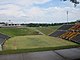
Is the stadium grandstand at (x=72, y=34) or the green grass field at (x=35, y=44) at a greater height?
the green grass field at (x=35, y=44)

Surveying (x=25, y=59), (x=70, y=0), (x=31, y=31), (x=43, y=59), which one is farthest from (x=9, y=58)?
(x=31, y=31)

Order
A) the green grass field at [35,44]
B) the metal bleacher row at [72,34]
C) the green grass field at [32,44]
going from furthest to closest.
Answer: the metal bleacher row at [72,34] < the green grass field at [35,44] < the green grass field at [32,44]

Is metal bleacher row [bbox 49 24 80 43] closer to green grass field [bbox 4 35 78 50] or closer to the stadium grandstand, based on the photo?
the stadium grandstand

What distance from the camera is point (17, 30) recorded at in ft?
334

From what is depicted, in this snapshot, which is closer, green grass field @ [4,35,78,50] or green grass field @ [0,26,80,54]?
green grass field @ [0,26,80,54]

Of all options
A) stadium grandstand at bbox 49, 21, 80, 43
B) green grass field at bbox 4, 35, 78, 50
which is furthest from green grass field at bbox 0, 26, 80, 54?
stadium grandstand at bbox 49, 21, 80, 43

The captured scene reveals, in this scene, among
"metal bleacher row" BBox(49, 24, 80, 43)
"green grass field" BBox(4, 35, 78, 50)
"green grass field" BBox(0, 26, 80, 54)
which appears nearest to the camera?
"green grass field" BBox(0, 26, 80, 54)

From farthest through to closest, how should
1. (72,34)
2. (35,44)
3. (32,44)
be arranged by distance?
(72,34), (32,44), (35,44)

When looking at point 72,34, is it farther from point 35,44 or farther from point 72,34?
point 35,44

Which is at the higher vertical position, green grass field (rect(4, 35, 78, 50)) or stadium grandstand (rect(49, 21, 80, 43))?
green grass field (rect(4, 35, 78, 50))

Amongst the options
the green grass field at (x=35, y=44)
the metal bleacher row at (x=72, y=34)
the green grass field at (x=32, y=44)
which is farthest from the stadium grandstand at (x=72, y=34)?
the green grass field at (x=35, y=44)

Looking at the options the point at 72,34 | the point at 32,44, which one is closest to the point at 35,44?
the point at 32,44

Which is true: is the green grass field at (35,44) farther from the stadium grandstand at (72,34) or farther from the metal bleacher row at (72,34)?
the stadium grandstand at (72,34)

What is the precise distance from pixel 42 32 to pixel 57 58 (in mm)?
71423
